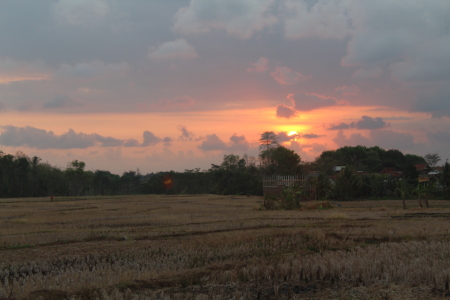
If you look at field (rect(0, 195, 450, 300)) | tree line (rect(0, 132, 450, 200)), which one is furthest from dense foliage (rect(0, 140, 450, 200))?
field (rect(0, 195, 450, 300))

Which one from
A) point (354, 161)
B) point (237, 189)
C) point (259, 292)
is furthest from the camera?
point (354, 161)

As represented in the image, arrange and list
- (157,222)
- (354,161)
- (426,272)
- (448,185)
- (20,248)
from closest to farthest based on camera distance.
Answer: (426,272), (20,248), (157,222), (448,185), (354,161)

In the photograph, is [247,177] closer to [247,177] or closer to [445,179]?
[247,177]

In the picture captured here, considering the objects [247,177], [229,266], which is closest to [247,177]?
[247,177]

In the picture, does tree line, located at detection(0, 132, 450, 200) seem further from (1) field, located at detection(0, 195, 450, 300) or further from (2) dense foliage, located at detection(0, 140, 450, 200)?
(1) field, located at detection(0, 195, 450, 300)

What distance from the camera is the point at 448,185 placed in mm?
40469

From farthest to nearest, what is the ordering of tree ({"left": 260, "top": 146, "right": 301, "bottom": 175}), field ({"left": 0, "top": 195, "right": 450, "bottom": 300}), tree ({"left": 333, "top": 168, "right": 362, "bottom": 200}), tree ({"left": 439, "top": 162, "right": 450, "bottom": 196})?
tree ({"left": 260, "top": 146, "right": 301, "bottom": 175}), tree ({"left": 333, "top": 168, "right": 362, "bottom": 200}), tree ({"left": 439, "top": 162, "right": 450, "bottom": 196}), field ({"left": 0, "top": 195, "right": 450, "bottom": 300})

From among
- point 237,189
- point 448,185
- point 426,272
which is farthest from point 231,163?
point 426,272

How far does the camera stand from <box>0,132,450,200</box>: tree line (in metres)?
43.4

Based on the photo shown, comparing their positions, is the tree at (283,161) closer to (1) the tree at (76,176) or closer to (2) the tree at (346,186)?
(2) the tree at (346,186)

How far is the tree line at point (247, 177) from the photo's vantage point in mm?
43375

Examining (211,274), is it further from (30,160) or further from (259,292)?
(30,160)

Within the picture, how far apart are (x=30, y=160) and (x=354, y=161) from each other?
71.5 metres

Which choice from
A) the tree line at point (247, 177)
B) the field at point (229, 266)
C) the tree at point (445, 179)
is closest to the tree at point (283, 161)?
the tree line at point (247, 177)
